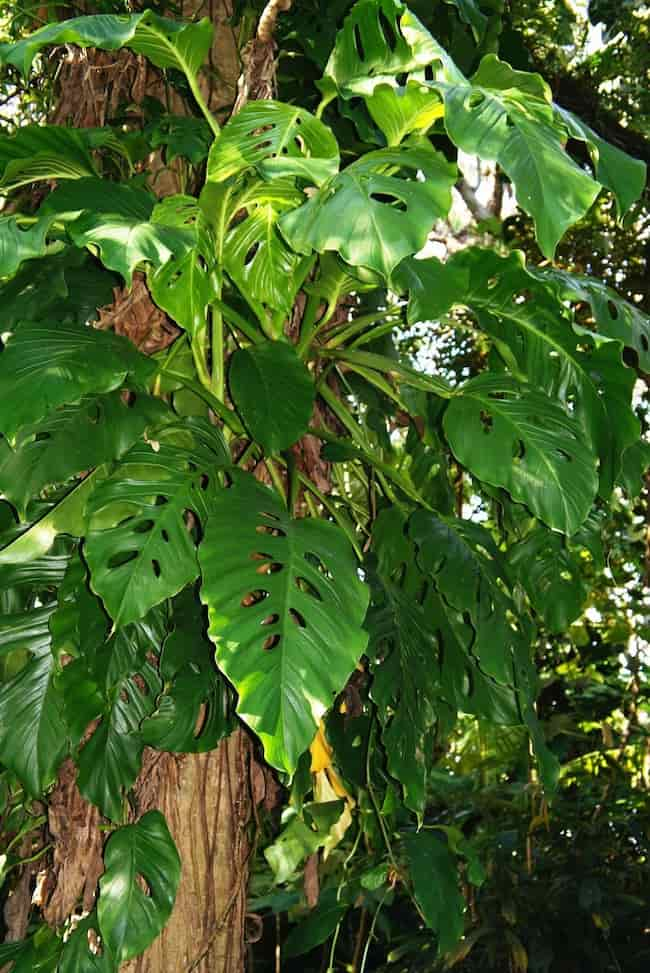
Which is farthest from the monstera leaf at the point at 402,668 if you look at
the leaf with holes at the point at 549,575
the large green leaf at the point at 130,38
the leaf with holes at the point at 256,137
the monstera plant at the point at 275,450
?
the large green leaf at the point at 130,38

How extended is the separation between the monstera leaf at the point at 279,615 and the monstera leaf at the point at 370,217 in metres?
0.28

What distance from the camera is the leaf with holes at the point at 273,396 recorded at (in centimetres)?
111

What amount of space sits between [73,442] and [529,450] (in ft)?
1.67

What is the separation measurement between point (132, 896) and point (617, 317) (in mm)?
947

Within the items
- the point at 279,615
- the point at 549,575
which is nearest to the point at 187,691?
the point at 279,615

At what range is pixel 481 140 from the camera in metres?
0.85

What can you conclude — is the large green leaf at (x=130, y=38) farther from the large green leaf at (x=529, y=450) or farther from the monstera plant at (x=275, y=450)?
the large green leaf at (x=529, y=450)

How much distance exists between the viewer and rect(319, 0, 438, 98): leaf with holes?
995 mm

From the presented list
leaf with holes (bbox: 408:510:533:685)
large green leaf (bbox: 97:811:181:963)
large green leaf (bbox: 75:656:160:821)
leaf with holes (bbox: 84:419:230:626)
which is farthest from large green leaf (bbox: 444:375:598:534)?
large green leaf (bbox: 97:811:181:963)

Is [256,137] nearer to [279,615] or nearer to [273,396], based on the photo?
[273,396]

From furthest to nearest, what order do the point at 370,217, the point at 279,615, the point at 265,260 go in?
1. the point at 265,260
2. the point at 279,615
3. the point at 370,217

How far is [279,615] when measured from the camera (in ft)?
3.13

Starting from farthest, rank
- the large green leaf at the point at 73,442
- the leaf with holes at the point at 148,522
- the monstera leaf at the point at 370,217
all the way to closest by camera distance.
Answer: the large green leaf at the point at 73,442, the leaf with holes at the point at 148,522, the monstera leaf at the point at 370,217

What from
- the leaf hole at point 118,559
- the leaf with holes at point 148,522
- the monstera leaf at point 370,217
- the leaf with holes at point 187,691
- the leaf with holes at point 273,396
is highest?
the monstera leaf at point 370,217
